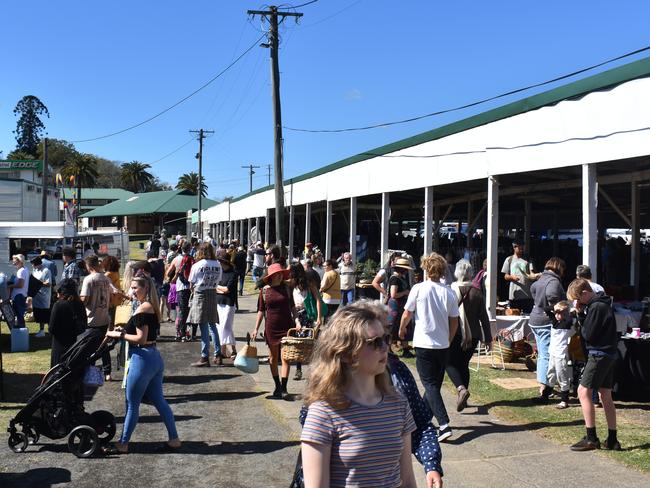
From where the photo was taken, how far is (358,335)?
2.51m

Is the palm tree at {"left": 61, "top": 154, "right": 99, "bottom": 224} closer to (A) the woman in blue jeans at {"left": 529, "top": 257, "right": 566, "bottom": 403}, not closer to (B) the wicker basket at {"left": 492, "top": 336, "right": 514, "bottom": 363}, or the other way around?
(B) the wicker basket at {"left": 492, "top": 336, "right": 514, "bottom": 363}

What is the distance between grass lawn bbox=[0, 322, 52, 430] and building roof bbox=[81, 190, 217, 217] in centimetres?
6222

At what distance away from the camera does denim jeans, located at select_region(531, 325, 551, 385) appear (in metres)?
8.10

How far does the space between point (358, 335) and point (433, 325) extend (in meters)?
3.89

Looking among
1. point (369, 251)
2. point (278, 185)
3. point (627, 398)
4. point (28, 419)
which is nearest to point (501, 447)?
point (627, 398)

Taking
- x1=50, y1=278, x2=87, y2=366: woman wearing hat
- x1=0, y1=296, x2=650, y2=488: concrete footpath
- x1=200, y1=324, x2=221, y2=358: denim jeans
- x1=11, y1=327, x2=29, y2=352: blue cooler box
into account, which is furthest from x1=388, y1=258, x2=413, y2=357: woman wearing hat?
x1=11, y1=327, x2=29, y2=352: blue cooler box

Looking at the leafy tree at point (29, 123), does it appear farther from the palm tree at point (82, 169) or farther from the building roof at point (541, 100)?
the building roof at point (541, 100)

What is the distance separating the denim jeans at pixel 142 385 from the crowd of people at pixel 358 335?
1 centimetres

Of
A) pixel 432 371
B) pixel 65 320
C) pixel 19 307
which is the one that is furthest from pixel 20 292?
pixel 432 371

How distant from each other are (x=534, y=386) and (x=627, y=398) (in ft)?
4.27

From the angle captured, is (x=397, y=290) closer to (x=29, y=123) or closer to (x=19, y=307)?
(x=19, y=307)

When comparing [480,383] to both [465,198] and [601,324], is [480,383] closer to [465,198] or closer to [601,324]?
[601,324]

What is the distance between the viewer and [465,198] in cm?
1861

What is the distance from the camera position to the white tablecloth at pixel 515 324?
10.5 metres
